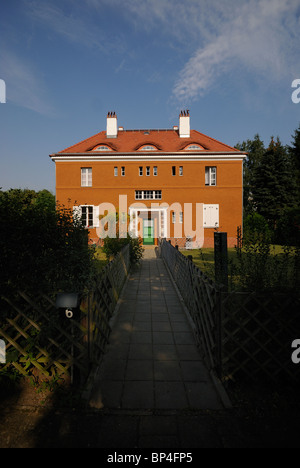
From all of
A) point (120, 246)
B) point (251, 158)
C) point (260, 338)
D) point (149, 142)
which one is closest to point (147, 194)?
point (149, 142)

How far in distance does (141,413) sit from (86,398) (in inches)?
27.8

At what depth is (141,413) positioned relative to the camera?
2.95 m

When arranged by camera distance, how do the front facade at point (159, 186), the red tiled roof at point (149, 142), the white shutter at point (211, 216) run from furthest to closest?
1. the red tiled roof at point (149, 142)
2. the white shutter at point (211, 216)
3. the front facade at point (159, 186)

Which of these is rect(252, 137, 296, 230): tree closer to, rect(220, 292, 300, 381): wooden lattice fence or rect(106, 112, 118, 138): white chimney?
rect(106, 112, 118, 138): white chimney

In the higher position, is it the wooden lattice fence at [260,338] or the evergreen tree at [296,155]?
the evergreen tree at [296,155]

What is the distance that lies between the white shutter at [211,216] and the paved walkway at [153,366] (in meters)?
17.9

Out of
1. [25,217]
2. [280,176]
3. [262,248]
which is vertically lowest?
[262,248]

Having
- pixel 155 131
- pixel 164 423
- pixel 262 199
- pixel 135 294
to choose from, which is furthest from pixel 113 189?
pixel 164 423

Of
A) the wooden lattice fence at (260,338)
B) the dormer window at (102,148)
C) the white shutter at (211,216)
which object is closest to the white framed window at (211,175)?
the white shutter at (211,216)

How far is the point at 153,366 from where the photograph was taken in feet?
13.0

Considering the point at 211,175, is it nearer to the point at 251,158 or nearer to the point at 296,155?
the point at 296,155

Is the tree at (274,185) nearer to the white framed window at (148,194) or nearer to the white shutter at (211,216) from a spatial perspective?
the white shutter at (211,216)

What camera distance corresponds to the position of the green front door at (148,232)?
24156 millimetres
